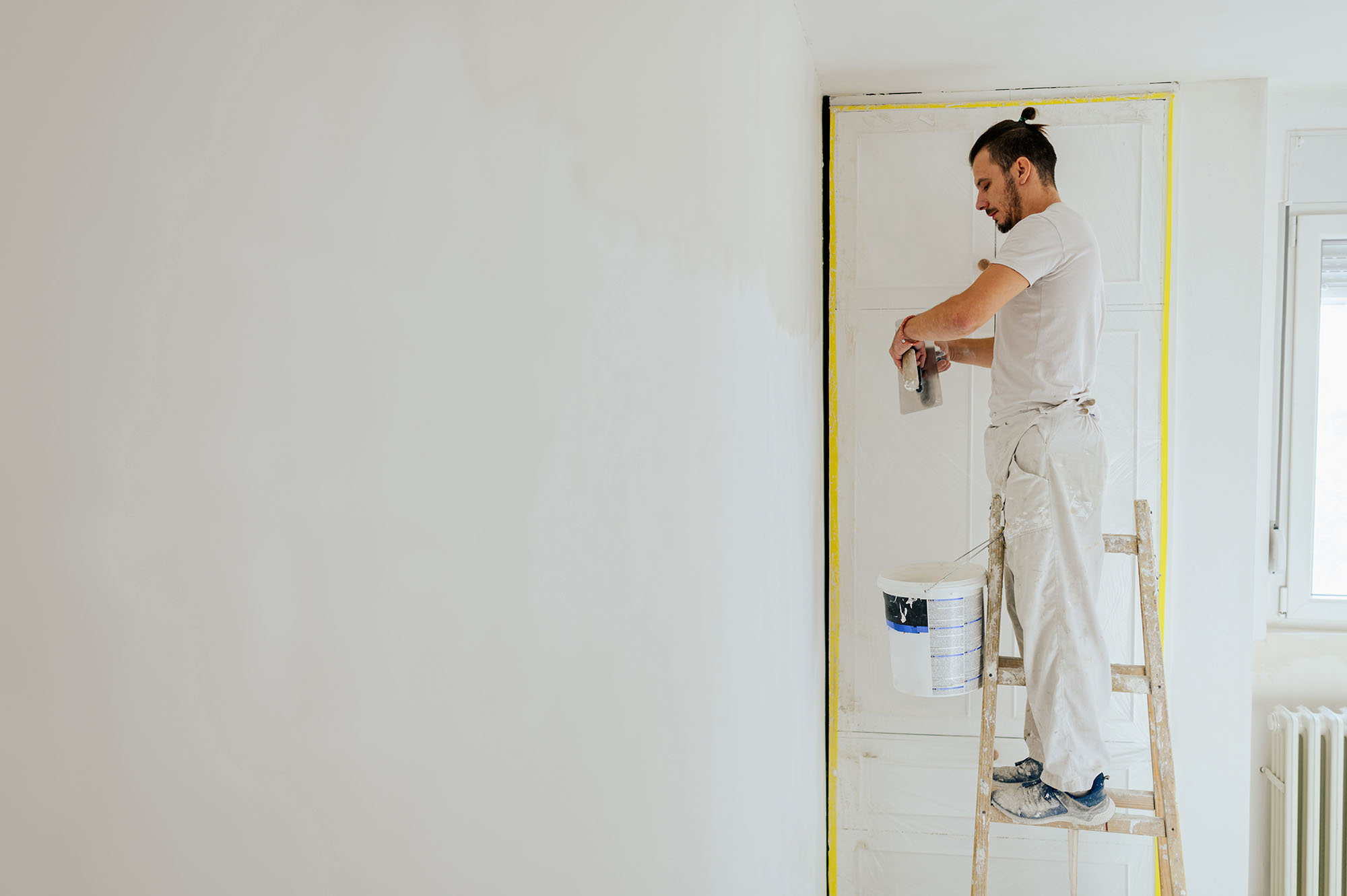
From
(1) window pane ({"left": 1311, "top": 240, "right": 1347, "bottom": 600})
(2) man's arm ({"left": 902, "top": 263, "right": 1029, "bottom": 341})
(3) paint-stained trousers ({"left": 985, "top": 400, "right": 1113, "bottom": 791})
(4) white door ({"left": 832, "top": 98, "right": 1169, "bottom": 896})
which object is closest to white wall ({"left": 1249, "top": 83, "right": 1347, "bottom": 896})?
(1) window pane ({"left": 1311, "top": 240, "right": 1347, "bottom": 600})

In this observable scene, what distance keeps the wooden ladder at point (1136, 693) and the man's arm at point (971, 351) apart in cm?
48

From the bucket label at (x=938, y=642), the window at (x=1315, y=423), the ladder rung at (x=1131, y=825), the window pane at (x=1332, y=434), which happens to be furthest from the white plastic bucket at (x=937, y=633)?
the window pane at (x=1332, y=434)

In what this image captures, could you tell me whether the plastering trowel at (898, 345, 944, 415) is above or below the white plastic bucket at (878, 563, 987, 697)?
above

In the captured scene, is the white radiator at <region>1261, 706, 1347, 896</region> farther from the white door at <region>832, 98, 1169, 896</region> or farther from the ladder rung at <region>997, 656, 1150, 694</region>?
the ladder rung at <region>997, 656, 1150, 694</region>

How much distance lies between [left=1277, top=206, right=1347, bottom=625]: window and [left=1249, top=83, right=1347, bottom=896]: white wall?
0.16 feet

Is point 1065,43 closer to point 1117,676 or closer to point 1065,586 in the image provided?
point 1065,586

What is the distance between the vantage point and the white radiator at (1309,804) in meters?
2.93

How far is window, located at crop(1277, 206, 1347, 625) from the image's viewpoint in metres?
3.04

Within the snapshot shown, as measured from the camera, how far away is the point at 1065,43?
2455mm

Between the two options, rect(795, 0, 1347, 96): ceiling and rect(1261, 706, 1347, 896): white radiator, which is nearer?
rect(795, 0, 1347, 96): ceiling

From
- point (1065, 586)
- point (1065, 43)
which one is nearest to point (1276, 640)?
point (1065, 586)

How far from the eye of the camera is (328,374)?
42 centimetres

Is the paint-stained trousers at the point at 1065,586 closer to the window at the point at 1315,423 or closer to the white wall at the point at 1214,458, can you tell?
the white wall at the point at 1214,458

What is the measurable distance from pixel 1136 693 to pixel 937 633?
0.54 meters
